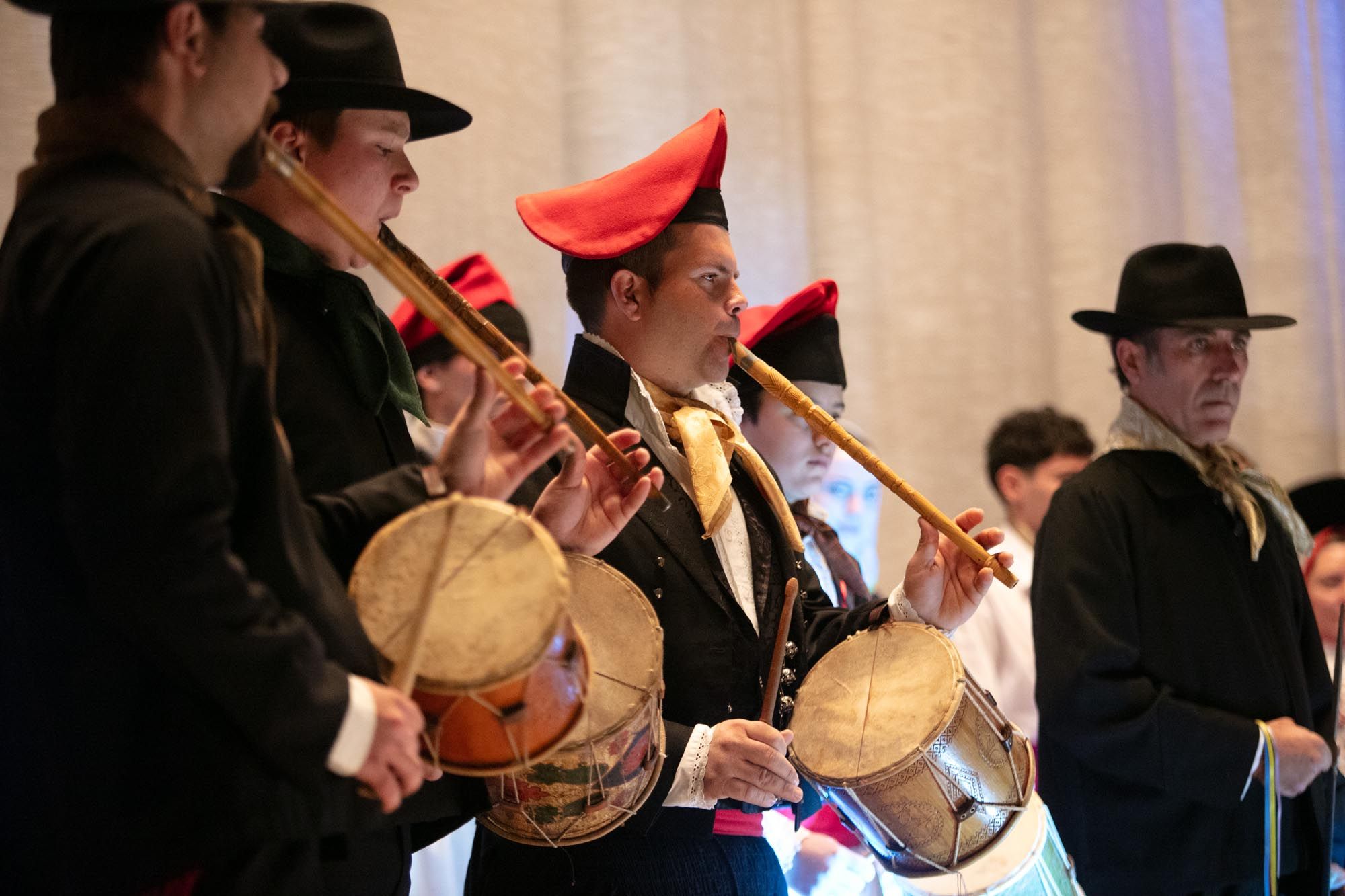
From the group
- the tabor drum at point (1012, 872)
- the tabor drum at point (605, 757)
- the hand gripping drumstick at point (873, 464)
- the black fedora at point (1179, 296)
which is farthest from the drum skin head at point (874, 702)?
the black fedora at point (1179, 296)

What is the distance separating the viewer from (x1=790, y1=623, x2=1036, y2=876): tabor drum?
7.75 feet

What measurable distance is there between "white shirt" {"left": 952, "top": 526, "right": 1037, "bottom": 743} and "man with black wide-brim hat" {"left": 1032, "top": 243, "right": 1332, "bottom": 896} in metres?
0.98

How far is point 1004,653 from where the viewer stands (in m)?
4.47

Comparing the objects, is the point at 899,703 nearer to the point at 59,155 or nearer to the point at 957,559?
the point at 957,559

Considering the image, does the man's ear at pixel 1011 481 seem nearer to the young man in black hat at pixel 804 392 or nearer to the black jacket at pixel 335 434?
the young man in black hat at pixel 804 392

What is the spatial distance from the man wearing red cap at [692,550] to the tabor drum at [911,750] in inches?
4.0

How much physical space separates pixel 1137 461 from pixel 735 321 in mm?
1292

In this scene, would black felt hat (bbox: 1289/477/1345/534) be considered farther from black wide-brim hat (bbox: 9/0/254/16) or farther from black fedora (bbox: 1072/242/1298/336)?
black wide-brim hat (bbox: 9/0/254/16)

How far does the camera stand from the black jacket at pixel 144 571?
139 centimetres

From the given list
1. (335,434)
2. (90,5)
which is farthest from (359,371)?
(90,5)

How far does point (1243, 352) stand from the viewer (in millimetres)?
3623

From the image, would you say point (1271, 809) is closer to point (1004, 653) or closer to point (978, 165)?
point (1004, 653)

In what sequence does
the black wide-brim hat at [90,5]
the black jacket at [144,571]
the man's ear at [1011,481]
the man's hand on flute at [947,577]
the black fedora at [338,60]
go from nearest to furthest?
the black jacket at [144,571], the black wide-brim hat at [90,5], the black fedora at [338,60], the man's hand on flute at [947,577], the man's ear at [1011,481]

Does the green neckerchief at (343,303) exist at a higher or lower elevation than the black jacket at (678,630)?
higher
